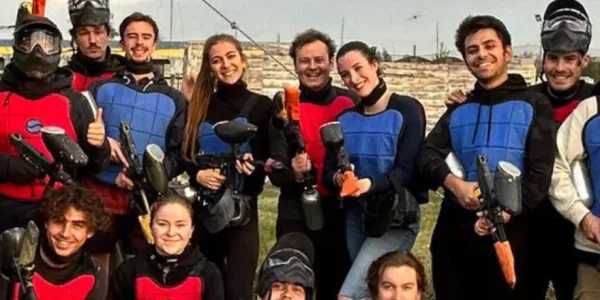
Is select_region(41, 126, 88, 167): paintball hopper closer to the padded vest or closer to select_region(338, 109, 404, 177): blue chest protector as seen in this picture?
the padded vest

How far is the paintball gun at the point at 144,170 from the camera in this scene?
17.4ft

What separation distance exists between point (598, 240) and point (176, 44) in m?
22.6

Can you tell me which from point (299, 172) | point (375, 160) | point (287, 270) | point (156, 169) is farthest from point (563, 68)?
point (156, 169)

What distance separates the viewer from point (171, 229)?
508cm

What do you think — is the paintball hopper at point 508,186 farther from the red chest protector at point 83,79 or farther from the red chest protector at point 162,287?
the red chest protector at point 83,79

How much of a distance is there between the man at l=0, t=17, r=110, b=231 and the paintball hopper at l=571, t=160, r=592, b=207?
103 inches

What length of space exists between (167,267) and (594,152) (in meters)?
2.37

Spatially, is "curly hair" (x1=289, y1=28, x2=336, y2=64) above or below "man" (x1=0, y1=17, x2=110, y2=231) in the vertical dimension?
above

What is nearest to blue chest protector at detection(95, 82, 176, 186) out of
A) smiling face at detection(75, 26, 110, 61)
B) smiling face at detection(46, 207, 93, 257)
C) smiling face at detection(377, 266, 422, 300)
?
smiling face at detection(75, 26, 110, 61)

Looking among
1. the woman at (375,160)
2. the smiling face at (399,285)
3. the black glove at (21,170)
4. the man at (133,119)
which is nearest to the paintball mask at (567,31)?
the woman at (375,160)

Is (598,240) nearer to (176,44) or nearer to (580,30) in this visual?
(580,30)

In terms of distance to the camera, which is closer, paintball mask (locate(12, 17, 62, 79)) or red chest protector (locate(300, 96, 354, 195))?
paintball mask (locate(12, 17, 62, 79))

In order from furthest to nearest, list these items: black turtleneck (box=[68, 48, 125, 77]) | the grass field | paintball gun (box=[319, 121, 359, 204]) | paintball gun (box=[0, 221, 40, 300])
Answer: the grass field
black turtleneck (box=[68, 48, 125, 77])
paintball gun (box=[319, 121, 359, 204])
paintball gun (box=[0, 221, 40, 300])

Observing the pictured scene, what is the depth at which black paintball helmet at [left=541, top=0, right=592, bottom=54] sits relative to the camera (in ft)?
17.4
